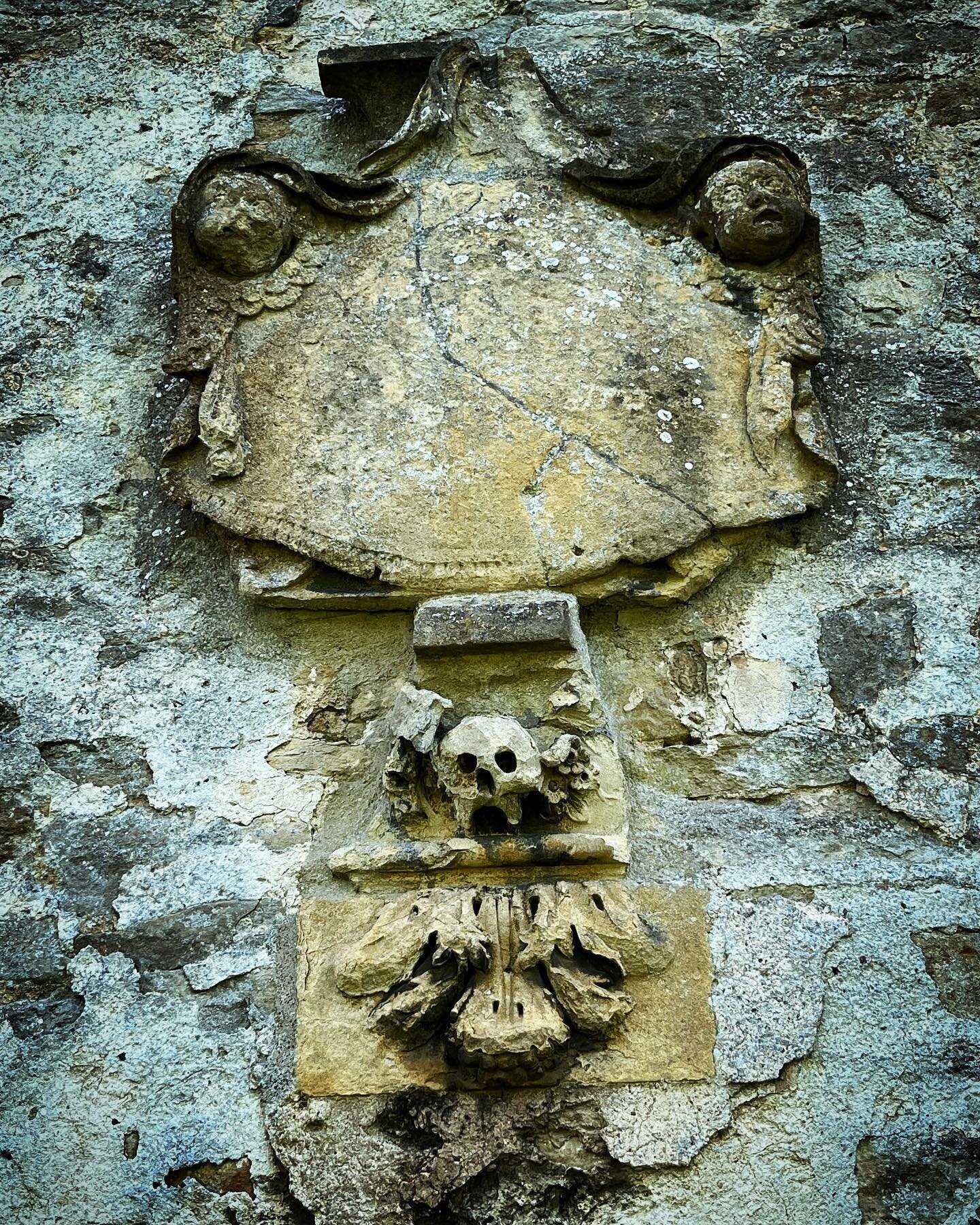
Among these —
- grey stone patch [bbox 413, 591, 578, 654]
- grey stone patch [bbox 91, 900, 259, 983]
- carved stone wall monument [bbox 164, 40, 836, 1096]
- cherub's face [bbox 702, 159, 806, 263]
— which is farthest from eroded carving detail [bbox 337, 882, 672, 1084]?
cherub's face [bbox 702, 159, 806, 263]

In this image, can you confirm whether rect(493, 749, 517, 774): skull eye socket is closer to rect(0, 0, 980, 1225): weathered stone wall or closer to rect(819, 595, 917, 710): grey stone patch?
rect(0, 0, 980, 1225): weathered stone wall

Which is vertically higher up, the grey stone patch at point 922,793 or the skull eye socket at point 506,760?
the skull eye socket at point 506,760

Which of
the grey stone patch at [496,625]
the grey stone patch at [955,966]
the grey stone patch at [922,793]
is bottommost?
the grey stone patch at [955,966]

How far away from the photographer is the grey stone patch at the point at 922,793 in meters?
2.17

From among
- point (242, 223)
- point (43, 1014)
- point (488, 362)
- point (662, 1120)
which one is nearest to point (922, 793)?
point (662, 1120)

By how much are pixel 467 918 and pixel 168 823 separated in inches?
22.8

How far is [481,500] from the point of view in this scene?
7.76 ft

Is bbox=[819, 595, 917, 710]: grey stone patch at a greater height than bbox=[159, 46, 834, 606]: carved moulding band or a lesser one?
lesser

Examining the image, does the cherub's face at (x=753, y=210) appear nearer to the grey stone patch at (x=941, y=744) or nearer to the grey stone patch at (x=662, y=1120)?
the grey stone patch at (x=941, y=744)

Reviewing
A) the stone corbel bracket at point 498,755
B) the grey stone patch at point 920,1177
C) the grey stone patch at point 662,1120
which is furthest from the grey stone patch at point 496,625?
the grey stone patch at point 920,1177

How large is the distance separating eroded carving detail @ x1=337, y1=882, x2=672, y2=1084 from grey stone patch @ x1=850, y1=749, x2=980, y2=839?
467mm

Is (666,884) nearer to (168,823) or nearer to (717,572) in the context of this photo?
(717,572)

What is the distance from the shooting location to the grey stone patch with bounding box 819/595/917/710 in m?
2.29

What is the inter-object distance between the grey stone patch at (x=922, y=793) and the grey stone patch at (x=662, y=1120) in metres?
0.57
